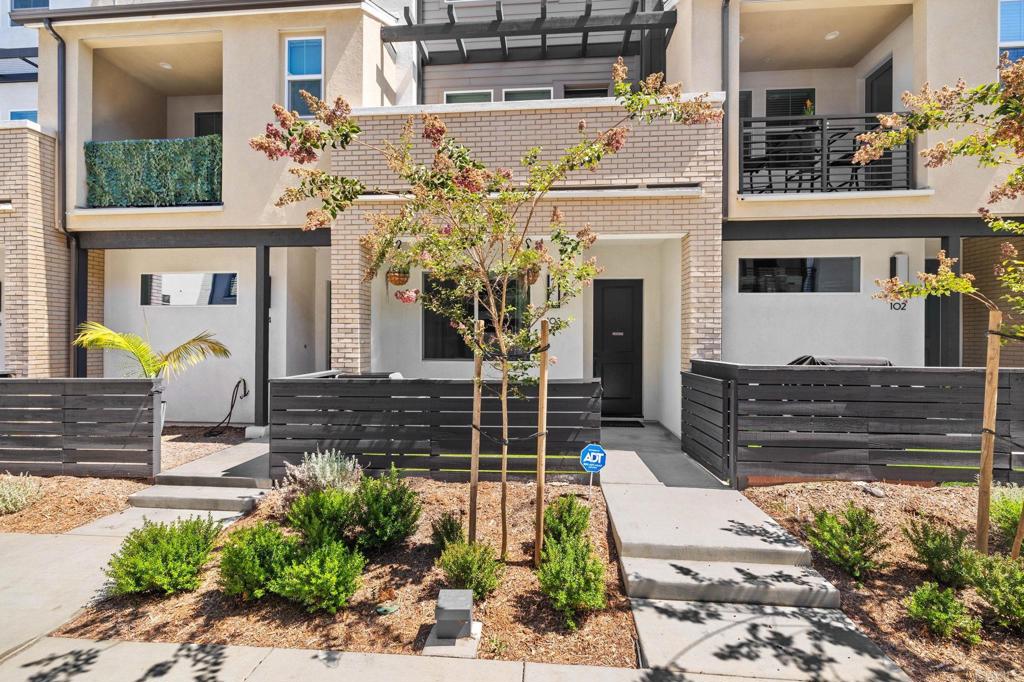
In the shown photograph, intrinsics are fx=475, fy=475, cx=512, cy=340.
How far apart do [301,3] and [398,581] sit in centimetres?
858

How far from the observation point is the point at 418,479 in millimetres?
5484

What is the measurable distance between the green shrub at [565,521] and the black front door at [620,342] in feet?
16.9

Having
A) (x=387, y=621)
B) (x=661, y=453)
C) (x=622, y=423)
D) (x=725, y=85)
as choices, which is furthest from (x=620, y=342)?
(x=387, y=621)

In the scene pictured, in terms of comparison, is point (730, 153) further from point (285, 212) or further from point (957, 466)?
point (285, 212)

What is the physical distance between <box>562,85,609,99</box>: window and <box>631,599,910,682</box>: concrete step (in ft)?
31.1

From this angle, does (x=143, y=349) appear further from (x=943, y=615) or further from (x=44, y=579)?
(x=943, y=615)

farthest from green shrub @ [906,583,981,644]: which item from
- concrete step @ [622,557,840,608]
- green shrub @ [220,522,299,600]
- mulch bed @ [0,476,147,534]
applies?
mulch bed @ [0,476,147,534]

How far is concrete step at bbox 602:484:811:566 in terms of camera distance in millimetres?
3789

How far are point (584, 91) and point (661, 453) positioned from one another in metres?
7.53

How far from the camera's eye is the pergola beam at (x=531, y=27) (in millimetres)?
8180

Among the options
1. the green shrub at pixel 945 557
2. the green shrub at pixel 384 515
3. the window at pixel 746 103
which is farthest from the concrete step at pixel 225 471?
the window at pixel 746 103

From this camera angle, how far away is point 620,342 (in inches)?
358

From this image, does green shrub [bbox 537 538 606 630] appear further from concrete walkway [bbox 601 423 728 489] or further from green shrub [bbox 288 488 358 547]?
concrete walkway [bbox 601 423 728 489]

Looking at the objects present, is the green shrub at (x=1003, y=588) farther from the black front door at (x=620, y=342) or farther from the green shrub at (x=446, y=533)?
the black front door at (x=620, y=342)
